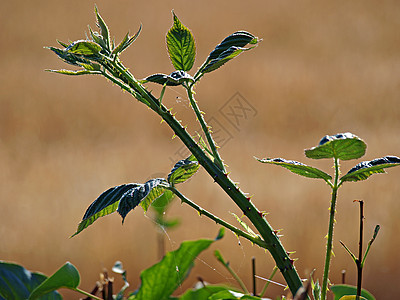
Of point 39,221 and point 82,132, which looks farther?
point 82,132

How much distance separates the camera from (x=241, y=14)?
1075 mm

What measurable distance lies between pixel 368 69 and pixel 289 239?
428 millimetres

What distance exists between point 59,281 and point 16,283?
0.03m

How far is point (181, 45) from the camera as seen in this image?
115mm

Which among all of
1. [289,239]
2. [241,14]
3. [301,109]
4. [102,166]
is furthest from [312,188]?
[241,14]

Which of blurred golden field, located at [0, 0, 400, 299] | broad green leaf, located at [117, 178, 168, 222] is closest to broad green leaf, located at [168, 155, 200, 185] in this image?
broad green leaf, located at [117, 178, 168, 222]

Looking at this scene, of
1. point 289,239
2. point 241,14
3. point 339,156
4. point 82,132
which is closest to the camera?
point 339,156

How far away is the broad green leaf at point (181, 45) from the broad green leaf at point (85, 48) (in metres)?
0.02

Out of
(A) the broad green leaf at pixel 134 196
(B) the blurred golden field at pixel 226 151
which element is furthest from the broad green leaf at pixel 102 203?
(B) the blurred golden field at pixel 226 151

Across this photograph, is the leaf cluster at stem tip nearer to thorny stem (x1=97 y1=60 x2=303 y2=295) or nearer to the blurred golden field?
thorny stem (x1=97 y1=60 x2=303 y2=295)

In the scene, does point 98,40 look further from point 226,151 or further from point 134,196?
point 226,151

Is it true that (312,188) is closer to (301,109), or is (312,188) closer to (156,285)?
(301,109)

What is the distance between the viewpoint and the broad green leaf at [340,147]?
0.28 ft

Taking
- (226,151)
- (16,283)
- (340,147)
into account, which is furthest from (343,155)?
(226,151)
